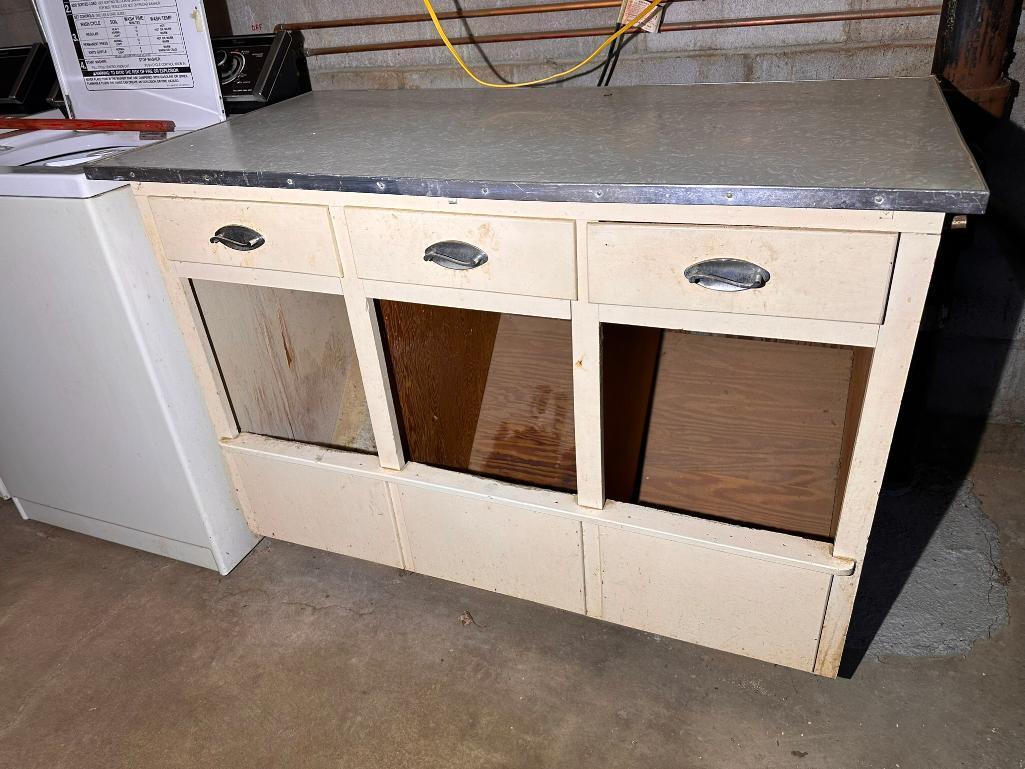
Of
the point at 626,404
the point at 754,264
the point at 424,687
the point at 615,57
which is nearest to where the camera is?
the point at 754,264

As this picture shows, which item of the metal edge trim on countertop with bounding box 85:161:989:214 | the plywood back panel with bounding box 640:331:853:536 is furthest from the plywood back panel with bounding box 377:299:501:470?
the plywood back panel with bounding box 640:331:853:536

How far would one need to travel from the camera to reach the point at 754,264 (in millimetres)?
952

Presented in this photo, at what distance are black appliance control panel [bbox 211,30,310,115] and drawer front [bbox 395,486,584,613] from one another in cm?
96

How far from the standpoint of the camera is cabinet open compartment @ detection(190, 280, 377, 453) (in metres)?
1.50

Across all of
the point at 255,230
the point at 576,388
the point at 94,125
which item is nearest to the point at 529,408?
the point at 576,388

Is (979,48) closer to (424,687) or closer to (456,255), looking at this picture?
(456,255)

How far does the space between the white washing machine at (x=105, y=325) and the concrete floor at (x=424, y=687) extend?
20 cm

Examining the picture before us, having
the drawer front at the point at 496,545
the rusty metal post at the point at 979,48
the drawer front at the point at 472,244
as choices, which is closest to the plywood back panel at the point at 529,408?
the drawer front at the point at 496,545

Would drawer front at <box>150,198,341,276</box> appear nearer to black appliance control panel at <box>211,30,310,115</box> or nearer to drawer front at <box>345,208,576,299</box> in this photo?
drawer front at <box>345,208,576,299</box>

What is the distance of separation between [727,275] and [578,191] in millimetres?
223

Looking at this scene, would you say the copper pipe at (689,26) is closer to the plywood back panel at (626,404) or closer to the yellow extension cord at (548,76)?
the yellow extension cord at (548,76)

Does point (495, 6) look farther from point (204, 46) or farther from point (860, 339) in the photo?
point (860, 339)

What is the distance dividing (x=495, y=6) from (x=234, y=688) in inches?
59.2

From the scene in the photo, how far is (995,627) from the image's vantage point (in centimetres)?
136
